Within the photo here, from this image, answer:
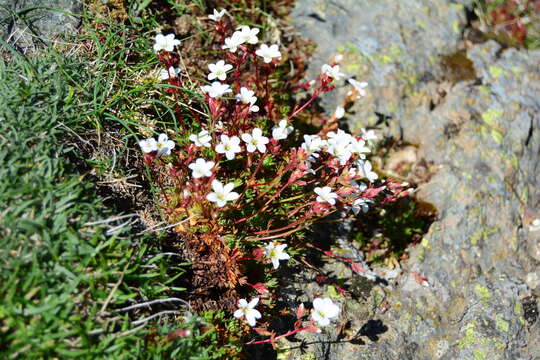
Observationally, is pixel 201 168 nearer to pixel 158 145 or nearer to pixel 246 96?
pixel 158 145

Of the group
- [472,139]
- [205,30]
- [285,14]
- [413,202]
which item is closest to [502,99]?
[472,139]

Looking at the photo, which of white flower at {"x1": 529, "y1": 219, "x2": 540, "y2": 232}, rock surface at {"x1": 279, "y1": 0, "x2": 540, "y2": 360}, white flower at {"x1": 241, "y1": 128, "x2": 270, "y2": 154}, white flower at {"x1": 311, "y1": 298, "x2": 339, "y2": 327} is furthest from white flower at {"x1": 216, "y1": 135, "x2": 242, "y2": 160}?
white flower at {"x1": 529, "y1": 219, "x2": 540, "y2": 232}

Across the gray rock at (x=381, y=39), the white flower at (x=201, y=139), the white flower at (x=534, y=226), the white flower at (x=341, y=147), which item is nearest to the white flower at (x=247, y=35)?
the white flower at (x=201, y=139)

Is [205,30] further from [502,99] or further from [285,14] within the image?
[502,99]

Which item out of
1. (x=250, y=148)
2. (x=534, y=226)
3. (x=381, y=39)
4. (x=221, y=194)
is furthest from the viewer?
(x=381, y=39)

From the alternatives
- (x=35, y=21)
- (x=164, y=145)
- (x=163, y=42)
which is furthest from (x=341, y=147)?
(x=35, y=21)

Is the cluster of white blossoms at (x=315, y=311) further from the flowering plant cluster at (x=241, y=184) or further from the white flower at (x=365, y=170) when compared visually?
the white flower at (x=365, y=170)

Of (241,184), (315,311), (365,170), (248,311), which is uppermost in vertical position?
(365,170)
